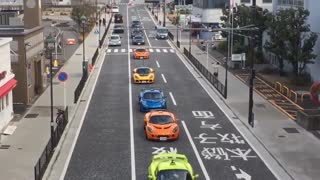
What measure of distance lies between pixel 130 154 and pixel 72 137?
4.61m

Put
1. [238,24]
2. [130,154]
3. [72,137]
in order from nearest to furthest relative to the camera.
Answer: [130,154] < [72,137] < [238,24]

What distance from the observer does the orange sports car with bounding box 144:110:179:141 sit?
3012cm

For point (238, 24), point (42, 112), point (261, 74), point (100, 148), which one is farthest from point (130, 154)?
point (238, 24)

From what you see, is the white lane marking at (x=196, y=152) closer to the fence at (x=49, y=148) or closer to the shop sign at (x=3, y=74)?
the fence at (x=49, y=148)

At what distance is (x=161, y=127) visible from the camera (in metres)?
30.5

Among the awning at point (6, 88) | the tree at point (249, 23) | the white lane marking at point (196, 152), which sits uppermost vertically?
the tree at point (249, 23)

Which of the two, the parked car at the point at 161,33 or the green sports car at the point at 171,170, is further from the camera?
the parked car at the point at 161,33

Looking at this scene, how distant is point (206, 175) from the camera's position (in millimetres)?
24719

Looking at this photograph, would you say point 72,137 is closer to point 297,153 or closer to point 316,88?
point 297,153

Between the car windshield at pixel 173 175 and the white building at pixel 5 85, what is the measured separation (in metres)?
13.0

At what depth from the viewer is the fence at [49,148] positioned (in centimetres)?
2333

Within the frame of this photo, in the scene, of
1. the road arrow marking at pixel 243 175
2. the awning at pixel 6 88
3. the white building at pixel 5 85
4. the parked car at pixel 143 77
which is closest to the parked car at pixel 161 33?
the parked car at pixel 143 77

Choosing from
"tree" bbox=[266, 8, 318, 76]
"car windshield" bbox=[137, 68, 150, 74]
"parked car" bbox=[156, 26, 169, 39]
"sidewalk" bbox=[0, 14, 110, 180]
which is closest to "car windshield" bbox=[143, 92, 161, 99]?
"sidewalk" bbox=[0, 14, 110, 180]

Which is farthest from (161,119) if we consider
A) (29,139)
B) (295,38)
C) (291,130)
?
(295,38)
